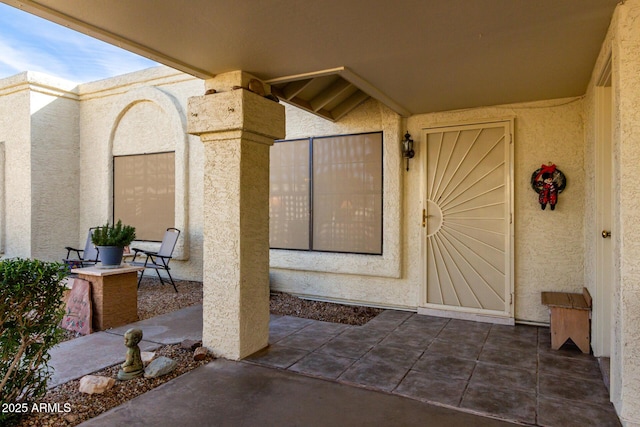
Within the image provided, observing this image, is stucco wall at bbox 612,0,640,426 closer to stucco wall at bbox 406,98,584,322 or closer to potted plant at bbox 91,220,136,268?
stucco wall at bbox 406,98,584,322

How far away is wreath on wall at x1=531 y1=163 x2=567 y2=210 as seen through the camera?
4.26 metres

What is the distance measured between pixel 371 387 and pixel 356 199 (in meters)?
2.82

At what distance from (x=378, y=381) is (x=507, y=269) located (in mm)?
2382

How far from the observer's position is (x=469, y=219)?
476 centimetres

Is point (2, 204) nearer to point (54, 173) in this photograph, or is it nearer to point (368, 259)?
point (54, 173)

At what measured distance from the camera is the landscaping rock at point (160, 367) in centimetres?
302

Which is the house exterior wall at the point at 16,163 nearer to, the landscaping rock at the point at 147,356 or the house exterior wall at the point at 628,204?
the landscaping rock at the point at 147,356

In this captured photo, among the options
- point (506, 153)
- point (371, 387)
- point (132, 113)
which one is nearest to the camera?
point (371, 387)

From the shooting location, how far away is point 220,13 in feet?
8.16

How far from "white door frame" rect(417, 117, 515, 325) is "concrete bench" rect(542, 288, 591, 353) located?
2.51ft

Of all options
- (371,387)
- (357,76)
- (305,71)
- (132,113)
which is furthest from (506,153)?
(132,113)

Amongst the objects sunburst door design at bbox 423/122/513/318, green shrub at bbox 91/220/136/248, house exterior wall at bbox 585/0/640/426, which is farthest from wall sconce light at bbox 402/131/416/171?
green shrub at bbox 91/220/136/248

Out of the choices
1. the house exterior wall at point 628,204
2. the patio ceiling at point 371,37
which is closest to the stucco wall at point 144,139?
the patio ceiling at point 371,37

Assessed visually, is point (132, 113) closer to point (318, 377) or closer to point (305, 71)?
point (305, 71)
